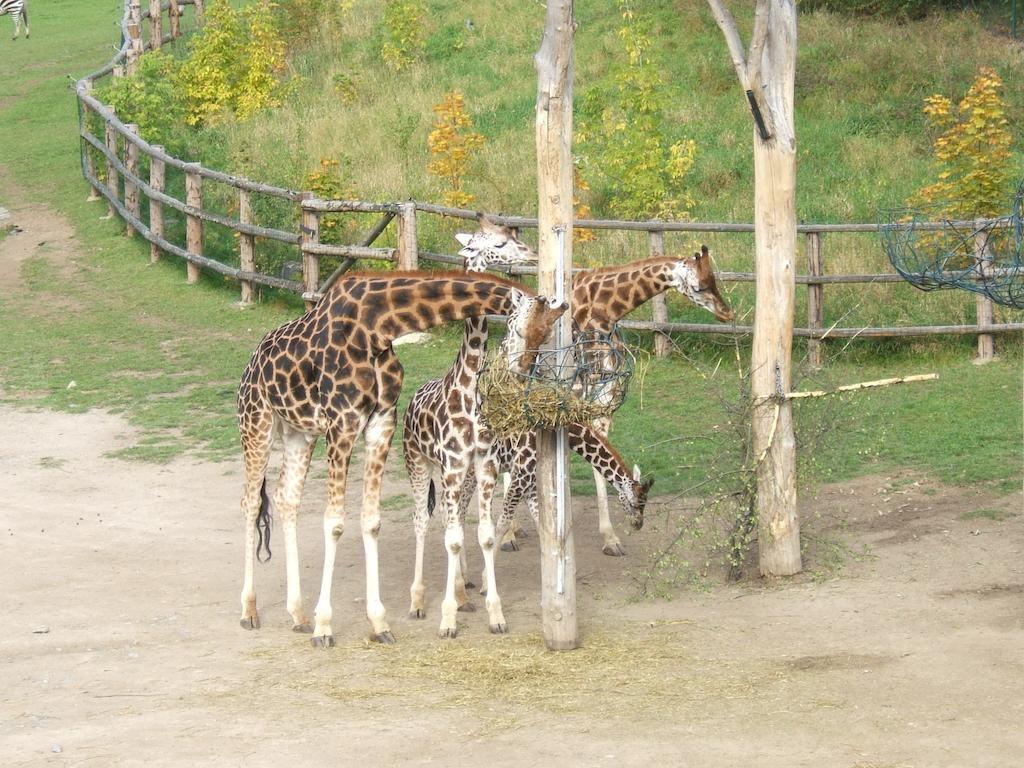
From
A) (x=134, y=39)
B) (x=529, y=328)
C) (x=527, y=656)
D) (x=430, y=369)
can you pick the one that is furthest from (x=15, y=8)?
(x=527, y=656)

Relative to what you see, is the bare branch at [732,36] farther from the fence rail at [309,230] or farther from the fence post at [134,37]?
the fence post at [134,37]

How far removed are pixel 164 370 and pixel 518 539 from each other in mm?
6110

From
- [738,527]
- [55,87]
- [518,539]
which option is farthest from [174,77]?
[738,527]

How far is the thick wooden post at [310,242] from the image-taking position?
52.9 feet

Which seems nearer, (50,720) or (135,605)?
(50,720)

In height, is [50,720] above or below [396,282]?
below

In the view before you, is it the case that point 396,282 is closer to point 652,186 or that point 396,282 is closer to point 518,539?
point 518,539

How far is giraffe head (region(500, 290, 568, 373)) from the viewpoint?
7609 millimetres

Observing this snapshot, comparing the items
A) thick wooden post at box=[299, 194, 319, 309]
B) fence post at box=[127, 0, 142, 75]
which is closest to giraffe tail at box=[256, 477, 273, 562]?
thick wooden post at box=[299, 194, 319, 309]

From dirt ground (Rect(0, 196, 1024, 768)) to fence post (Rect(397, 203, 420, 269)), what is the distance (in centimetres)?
472

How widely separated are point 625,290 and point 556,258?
2271 millimetres

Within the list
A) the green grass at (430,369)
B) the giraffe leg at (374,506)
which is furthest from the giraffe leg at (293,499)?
the green grass at (430,369)

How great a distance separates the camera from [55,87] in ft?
100

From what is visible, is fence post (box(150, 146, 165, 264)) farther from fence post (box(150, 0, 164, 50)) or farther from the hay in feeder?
the hay in feeder
